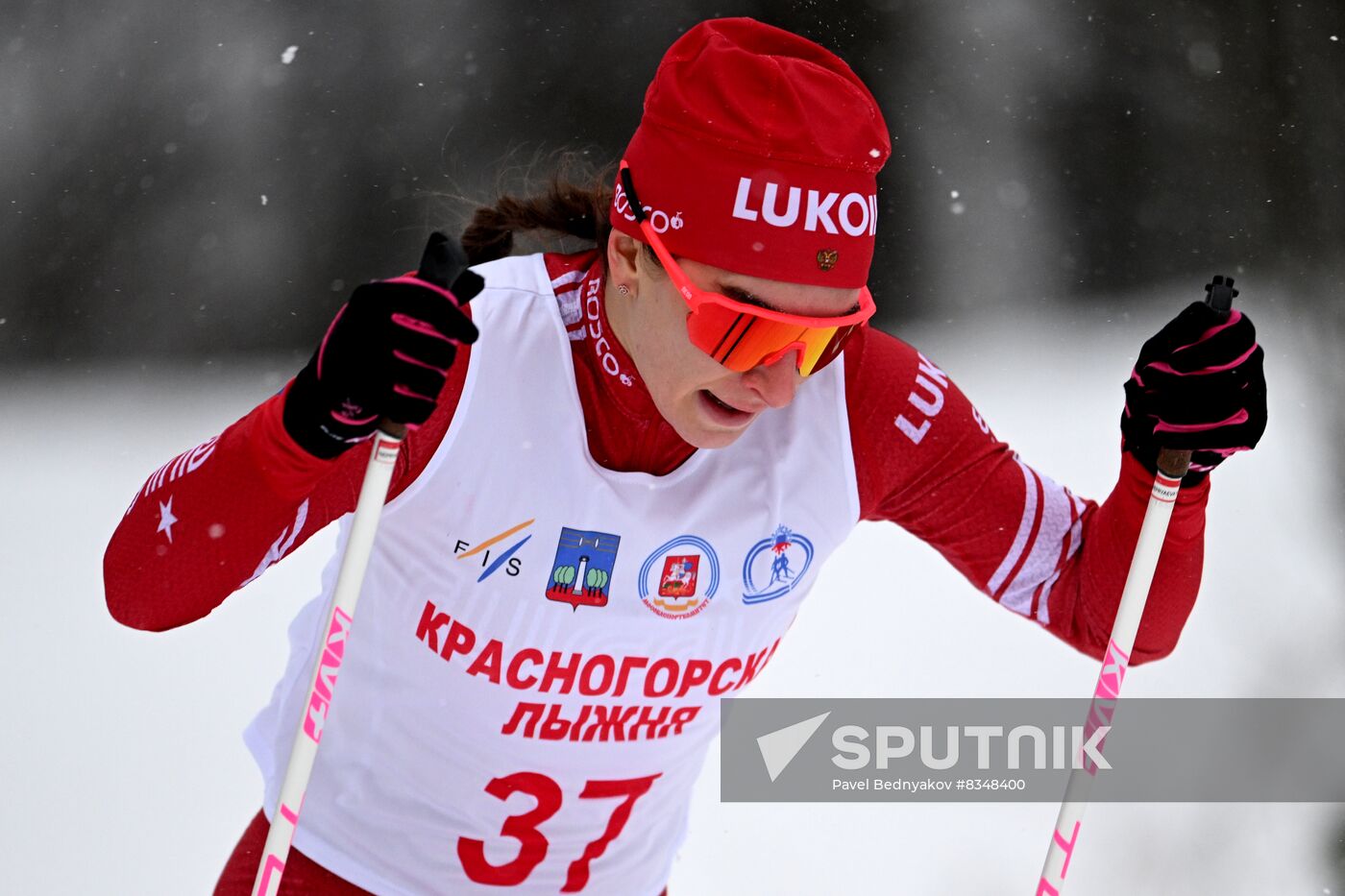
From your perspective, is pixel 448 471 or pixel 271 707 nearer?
pixel 448 471

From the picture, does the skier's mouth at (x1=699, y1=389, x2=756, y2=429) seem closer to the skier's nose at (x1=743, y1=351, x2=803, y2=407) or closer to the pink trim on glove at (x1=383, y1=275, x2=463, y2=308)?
the skier's nose at (x1=743, y1=351, x2=803, y2=407)

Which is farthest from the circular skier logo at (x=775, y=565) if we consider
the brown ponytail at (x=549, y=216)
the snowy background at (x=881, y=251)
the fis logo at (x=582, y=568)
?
the snowy background at (x=881, y=251)

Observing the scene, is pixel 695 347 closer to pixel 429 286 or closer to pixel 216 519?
pixel 429 286

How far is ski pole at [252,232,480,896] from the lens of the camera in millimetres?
1265

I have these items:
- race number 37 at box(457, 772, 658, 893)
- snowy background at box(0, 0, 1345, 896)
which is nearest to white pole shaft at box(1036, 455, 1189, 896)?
race number 37 at box(457, 772, 658, 893)

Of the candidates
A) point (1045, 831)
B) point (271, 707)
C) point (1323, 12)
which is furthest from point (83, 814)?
point (1323, 12)

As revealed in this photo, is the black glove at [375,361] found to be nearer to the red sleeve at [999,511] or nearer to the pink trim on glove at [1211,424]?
the red sleeve at [999,511]

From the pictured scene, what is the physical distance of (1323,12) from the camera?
4.07 meters

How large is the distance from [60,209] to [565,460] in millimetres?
2847

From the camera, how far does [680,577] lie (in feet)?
5.11

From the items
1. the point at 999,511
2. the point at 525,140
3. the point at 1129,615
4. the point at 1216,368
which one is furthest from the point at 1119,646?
the point at 525,140

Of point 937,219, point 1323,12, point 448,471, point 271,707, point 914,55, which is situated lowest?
point 271,707

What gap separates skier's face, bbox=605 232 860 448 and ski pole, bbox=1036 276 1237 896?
0.38m

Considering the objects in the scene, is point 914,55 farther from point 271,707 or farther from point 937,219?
point 271,707
